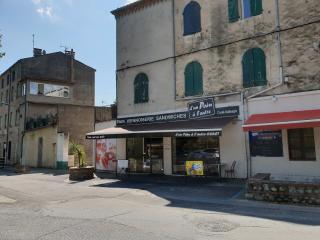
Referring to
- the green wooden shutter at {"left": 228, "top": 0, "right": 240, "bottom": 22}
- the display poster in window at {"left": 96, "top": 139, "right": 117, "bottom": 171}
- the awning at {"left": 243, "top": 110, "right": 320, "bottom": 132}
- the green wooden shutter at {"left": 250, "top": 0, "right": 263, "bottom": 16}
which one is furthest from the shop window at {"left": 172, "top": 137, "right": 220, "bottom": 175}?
the green wooden shutter at {"left": 250, "top": 0, "right": 263, "bottom": 16}

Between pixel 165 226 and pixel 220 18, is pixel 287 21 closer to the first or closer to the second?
pixel 220 18

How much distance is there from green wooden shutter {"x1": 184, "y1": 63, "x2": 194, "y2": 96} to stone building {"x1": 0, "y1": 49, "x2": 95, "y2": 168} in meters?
13.4

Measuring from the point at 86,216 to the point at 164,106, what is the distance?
11.6 m

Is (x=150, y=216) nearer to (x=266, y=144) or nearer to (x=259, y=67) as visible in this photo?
(x=266, y=144)

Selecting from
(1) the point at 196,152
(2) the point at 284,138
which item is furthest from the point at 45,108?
(2) the point at 284,138

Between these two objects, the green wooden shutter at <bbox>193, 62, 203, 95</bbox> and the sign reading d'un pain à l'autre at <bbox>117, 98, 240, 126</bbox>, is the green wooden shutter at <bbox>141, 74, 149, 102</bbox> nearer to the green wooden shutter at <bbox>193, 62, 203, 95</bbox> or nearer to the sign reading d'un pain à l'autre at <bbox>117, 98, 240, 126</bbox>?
the sign reading d'un pain à l'autre at <bbox>117, 98, 240, 126</bbox>

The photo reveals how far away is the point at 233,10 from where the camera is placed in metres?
17.7

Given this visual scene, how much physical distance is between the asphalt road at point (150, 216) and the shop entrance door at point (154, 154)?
5964mm

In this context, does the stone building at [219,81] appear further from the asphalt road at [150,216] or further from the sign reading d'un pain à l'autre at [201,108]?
the asphalt road at [150,216]

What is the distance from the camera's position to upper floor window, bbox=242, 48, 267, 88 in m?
16.5

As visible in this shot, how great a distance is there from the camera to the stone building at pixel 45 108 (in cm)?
3052

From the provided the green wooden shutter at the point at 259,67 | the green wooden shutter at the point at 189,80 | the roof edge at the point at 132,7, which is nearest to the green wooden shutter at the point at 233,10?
the green wooden shutter at the point at 259,67

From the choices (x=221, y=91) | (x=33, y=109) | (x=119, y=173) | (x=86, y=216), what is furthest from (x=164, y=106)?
(x=33, y=109)

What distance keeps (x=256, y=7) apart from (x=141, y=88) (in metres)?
8.45
